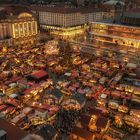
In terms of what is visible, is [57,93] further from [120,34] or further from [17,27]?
[17,27]

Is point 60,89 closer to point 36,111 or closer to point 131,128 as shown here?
point 36,111

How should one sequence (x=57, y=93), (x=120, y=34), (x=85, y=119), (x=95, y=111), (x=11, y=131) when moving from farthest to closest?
(x=120, y=34) → (x=57, y=93) → (x=95, y=111) → (x=85, y=119) → (x=11, y=131)

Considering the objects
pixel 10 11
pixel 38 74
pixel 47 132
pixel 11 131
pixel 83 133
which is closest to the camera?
pixel 11 131

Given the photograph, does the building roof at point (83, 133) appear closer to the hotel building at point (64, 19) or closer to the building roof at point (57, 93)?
the building roof at point (57, 93)

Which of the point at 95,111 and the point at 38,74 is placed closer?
the point at 95,111

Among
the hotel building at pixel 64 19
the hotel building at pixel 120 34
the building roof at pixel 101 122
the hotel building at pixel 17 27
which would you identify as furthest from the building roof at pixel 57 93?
the hotel building at pixel 64 19

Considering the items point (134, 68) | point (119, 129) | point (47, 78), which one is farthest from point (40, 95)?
point (134, 68)

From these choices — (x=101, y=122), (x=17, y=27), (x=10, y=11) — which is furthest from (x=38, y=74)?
(x=10, y=11)
